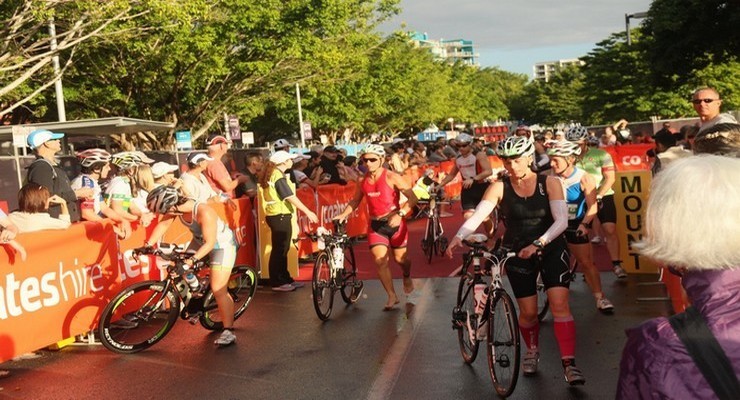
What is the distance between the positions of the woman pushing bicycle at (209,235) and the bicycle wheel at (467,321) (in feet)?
7.90

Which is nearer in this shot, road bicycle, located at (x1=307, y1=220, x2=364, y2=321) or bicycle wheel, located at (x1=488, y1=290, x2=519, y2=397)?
bicycle wheel, located at (x1=488, y1=290, x2=519, y2=397)

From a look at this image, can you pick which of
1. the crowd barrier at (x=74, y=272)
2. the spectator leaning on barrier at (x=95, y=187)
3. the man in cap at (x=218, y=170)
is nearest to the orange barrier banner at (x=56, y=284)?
the crowd barrier at (x=74, y=272)

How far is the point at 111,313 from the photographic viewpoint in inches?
313

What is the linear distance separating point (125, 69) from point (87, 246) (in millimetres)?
23454

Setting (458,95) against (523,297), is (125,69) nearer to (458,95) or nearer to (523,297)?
(523,297)

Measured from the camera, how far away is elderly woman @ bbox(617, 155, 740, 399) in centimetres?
201

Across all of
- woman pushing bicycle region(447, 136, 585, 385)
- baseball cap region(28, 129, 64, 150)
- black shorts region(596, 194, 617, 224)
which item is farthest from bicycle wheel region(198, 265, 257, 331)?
black shorts region(596, 194, 617, 224)

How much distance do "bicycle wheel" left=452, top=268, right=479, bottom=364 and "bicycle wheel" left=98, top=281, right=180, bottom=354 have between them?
111 inches

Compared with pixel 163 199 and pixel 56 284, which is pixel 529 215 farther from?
pixel 56 284

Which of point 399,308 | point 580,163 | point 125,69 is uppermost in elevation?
point 125,69

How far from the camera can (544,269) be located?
6285 mm

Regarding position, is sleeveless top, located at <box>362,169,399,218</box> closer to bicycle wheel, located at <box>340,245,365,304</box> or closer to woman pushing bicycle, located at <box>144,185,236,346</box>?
bicycle wheel, located at <box>340,245,365,304</box>

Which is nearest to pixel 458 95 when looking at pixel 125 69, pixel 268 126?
pixel 268 126

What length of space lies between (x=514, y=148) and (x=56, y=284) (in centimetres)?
445
